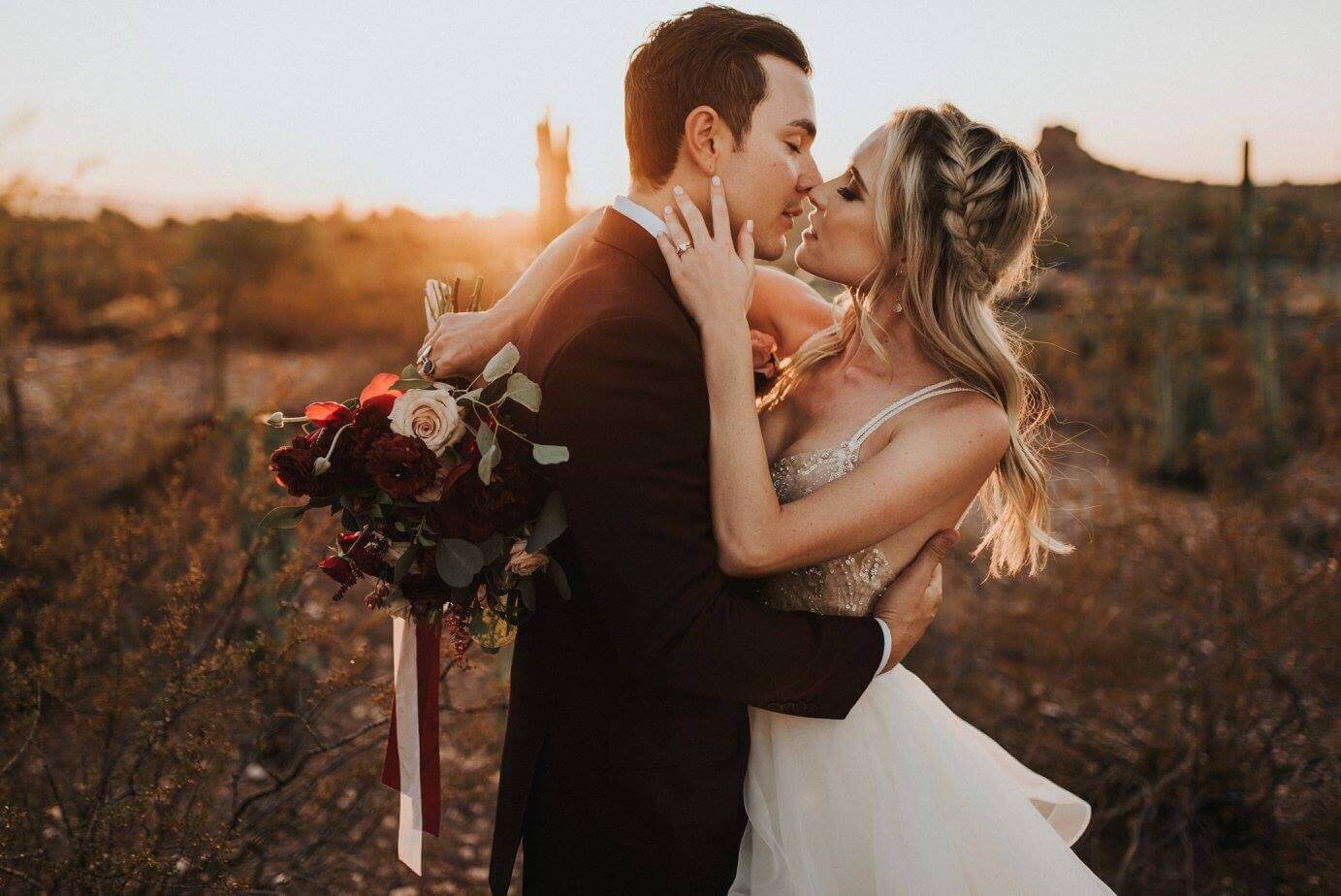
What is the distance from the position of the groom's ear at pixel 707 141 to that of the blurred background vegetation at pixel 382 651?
1441 millimetres

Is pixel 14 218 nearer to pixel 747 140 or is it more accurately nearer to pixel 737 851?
pixel 747 140

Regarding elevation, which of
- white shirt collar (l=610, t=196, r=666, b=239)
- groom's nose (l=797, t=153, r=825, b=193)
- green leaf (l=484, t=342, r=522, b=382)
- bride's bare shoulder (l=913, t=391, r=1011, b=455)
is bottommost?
bride's bare shoulder (l=913, t=391, r=1011, b=455)

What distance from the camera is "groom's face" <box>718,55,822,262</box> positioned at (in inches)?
91.3

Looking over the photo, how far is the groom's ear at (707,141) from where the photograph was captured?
7.50 ft

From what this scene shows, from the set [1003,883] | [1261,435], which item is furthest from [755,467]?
[1261,435]

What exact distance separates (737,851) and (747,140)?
65.9 inches

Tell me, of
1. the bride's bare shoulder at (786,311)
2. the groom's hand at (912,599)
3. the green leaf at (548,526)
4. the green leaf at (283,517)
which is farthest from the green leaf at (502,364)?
the bride's bare shoulder at (786,311)

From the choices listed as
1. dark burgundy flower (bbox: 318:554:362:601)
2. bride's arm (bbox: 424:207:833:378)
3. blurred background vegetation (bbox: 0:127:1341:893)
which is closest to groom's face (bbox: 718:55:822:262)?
bride's arm (bbox: 424:207:833:378)

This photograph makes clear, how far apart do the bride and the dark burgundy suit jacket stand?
10 cm

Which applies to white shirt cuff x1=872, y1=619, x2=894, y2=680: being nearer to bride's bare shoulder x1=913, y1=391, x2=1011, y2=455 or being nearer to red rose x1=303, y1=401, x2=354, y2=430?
bride's bare shoulder x1=913, y1=391, x2=1011, y2=455

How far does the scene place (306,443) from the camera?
202 cm

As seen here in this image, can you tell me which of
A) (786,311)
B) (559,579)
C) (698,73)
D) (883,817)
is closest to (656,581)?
(559,579)

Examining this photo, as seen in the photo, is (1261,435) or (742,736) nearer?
(742,736)

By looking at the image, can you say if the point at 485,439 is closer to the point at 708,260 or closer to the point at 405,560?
the point at 405,560
